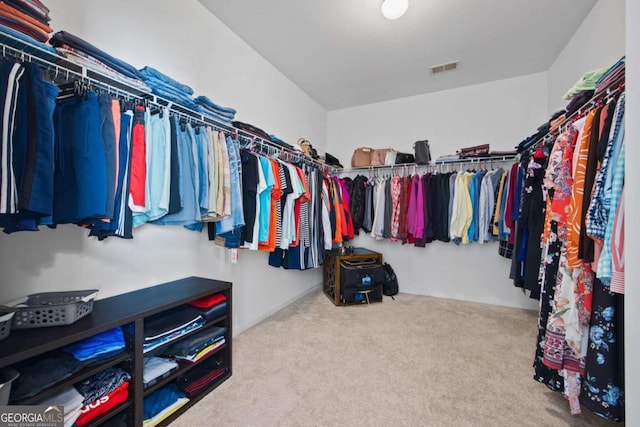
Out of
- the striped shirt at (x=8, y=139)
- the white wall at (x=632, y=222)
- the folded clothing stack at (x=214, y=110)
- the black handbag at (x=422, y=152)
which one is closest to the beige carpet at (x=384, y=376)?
the white wall at (x=632, y=222)

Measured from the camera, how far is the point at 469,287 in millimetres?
3221

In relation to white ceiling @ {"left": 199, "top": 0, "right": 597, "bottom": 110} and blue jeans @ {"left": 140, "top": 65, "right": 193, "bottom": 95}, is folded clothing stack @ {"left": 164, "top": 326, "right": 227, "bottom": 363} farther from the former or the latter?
white ceiling @ {"left": 199, "top": 0, "right": 597, "bottom": 110}

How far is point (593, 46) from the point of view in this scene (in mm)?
1983

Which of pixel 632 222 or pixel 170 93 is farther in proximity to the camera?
pixel 170 93

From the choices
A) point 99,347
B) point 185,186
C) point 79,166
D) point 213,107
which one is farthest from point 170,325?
point 213,107

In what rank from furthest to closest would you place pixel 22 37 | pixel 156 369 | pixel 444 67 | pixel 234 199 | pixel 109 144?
1. pixel 444 67
2. pixel 234 199
3. pixel 156 369
4. pixel 109 144
5. pixel 22 37

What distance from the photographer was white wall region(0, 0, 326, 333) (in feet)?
3.91

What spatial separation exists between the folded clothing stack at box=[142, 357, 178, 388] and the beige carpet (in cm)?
25

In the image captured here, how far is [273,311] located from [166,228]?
58.6 inches

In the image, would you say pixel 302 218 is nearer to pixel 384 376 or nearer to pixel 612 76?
pixel 384 376

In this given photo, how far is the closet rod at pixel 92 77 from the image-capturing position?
95cm

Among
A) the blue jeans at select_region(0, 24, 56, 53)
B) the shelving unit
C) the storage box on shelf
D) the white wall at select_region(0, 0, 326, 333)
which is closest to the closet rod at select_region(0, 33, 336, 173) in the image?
the blue jeans at select_region(0, 24, 56, 53)

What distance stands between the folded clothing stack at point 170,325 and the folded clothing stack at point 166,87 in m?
1.25

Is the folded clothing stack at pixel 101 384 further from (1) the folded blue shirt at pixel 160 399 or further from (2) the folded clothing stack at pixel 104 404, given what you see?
(1) the folded blue shirt at pixel 160 399
